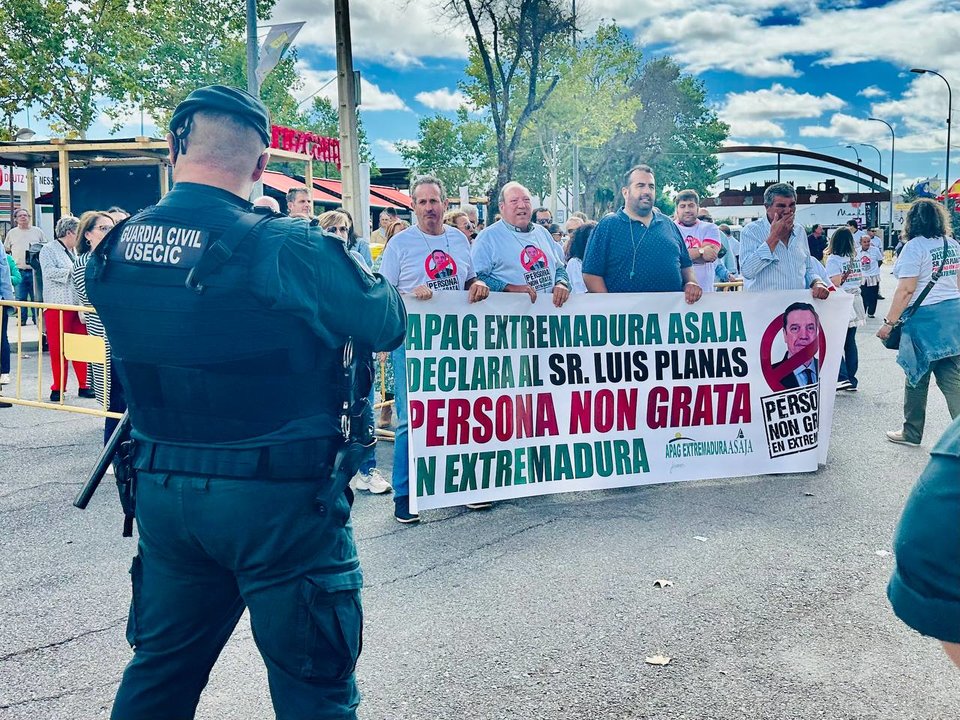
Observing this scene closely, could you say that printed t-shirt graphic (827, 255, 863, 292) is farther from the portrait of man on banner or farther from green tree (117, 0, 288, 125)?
green tree (117, 0, 288, 125)

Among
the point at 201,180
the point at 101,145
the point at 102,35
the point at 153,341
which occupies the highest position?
the point at 102,35

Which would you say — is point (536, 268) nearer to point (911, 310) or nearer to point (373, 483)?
point (373, 483)

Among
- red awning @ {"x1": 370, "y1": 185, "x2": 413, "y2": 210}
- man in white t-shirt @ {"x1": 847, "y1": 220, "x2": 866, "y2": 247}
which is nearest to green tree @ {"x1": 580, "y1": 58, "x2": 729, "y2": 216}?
red awning @ {"x1": 370, "y1": 185, "x2": 413, "y2": 210}

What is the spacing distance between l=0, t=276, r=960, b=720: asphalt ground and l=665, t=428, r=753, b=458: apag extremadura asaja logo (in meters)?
0.21

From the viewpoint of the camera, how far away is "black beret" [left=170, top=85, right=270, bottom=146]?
2170 millimetres

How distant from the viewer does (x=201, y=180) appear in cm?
216

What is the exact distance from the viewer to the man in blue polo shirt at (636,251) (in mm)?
6188

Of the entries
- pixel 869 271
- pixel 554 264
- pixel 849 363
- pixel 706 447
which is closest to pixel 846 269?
pixel 849 363

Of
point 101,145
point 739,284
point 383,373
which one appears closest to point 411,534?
point 383,373

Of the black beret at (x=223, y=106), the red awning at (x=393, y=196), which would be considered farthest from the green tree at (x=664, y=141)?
the black beret at (x=223, y=106)

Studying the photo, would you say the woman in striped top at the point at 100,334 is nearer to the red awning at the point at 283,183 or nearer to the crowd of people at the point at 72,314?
the crowd of people at the point at 72,314

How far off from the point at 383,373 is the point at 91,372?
231 centimetres

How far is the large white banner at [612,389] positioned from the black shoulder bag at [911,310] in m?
0.64

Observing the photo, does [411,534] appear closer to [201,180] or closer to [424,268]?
[424,268]
